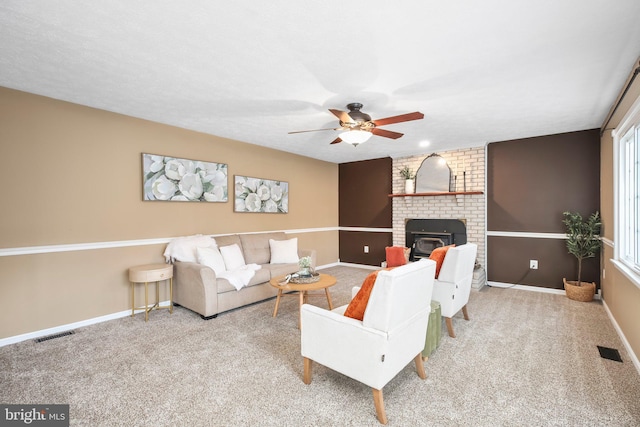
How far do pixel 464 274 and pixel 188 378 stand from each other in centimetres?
274

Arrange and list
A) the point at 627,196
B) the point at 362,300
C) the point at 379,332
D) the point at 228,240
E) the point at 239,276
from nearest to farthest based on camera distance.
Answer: the point at 379,332
the point at 362,300
the point at 627,196
the point at 239,276
the point at 228,240

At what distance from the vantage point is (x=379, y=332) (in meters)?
1.81

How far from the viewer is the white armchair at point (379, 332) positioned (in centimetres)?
Answer: 180

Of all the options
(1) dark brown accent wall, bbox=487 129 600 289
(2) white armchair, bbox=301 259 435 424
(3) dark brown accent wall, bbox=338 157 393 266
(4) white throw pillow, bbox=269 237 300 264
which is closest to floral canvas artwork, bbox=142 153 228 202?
(4) white throw pillow, bbox=269 237 300 264

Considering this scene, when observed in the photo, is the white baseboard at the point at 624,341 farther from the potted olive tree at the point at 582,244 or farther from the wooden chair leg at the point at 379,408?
the wooden chair leg at the point at 379,408

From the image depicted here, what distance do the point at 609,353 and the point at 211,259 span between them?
417cm

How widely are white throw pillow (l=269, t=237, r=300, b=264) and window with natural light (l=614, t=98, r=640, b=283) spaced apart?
3.88 metres

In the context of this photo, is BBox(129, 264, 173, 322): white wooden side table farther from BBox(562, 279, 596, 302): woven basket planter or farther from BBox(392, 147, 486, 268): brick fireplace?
BBox(562, 279, 596, 302): woven basket planter

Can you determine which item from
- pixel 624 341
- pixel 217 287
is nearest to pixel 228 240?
pixel 217 287

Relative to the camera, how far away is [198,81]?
2.78 meters

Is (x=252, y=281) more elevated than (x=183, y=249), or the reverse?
(x=183, y=249)

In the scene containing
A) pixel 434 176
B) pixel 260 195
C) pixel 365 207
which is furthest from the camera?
pixel 365 207

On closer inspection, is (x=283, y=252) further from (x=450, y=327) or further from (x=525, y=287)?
(x=525, y=287)

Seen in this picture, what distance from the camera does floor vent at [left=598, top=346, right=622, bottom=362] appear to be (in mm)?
2580
